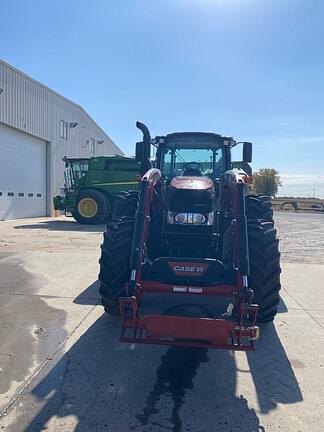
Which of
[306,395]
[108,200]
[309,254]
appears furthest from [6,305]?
[108,200]

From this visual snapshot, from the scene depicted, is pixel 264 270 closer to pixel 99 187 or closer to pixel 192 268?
pixel 192 268

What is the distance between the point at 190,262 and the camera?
4.00 metres

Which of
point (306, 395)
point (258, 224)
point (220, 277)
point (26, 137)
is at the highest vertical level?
point (26, 137)

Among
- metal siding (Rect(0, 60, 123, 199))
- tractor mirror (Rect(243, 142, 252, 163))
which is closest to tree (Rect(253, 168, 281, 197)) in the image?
metal siding (Rect(0, 60, 123, 199))

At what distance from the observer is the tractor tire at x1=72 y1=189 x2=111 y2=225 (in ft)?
54.4

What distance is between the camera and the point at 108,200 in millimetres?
16828

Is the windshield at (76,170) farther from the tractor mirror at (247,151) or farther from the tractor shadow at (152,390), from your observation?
the tractor shadow at (152,390)

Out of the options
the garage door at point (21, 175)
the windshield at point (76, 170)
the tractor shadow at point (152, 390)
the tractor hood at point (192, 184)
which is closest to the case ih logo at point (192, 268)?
the tractor shadow at point (152, 390)

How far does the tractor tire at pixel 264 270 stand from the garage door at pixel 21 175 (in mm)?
16275

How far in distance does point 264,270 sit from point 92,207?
13.2m

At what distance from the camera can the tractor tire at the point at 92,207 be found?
54.4 ft

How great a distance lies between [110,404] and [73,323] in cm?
190

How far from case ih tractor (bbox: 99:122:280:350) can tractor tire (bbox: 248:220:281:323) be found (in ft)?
0.04

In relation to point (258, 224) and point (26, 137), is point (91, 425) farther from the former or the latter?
point (26, 137)
